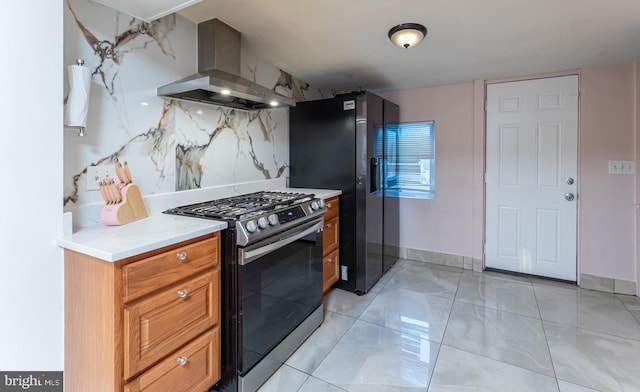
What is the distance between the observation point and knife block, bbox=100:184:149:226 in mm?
1514

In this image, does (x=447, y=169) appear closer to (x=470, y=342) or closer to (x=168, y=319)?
(x=470, y=342)

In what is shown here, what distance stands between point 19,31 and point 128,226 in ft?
2.89

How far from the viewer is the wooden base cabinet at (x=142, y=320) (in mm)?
1130

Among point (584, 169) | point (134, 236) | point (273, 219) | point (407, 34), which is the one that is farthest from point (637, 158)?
point (134, 236)

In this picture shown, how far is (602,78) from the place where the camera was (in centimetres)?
286

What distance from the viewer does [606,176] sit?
288 cm

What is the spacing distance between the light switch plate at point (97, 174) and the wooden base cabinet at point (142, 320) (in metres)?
0.43

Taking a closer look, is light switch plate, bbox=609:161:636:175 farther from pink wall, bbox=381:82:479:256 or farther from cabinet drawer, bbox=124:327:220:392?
cabinet drawer, bbox=124:327:220:392

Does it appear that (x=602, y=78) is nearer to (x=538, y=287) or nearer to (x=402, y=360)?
(x=538, y=287)

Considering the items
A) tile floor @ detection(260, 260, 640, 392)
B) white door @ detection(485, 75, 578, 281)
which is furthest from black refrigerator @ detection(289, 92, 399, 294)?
white door @ detection(485, 75, 578, 281)

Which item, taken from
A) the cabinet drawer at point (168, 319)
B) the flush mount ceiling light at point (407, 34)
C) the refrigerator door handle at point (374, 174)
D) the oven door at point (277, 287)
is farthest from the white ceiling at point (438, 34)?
the cabinet drawer at point (168, 319)

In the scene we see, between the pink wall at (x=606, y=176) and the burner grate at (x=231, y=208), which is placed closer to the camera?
the burner grate at (x=231, y=208)

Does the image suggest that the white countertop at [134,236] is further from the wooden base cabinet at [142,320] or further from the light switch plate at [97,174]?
the light switch plate at [97,174]

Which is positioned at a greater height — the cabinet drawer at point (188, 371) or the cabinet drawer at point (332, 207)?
the cabinet drawer at point (332, 207)
